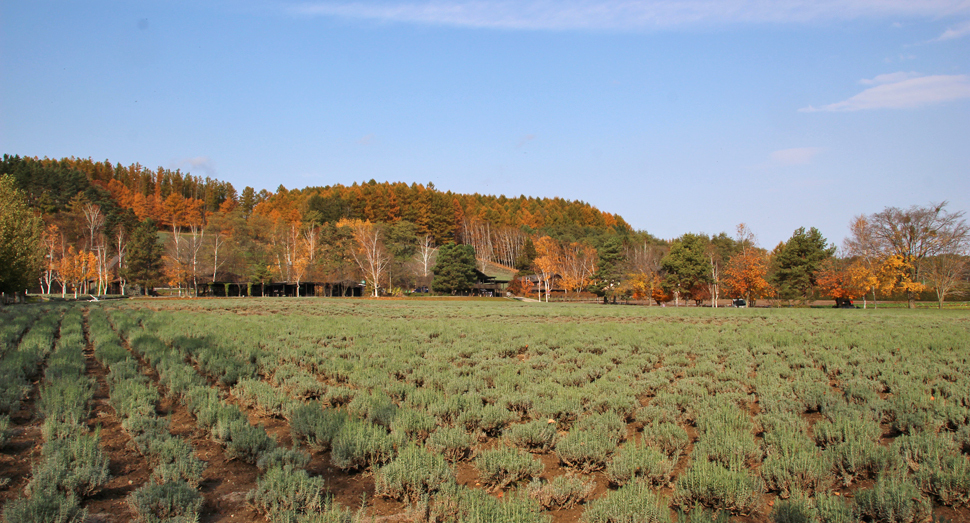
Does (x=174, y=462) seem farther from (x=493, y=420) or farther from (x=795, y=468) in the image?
(x=795, y=468)

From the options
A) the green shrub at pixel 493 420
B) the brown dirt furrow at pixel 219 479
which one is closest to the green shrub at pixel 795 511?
the green shrub at pixel 493 420

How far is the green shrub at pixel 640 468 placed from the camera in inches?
222

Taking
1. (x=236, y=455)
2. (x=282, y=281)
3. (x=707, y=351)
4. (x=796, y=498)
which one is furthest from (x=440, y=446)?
(x=282, y=281)

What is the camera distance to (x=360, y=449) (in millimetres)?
6219

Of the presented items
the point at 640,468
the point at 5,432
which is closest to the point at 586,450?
the point at 640,468

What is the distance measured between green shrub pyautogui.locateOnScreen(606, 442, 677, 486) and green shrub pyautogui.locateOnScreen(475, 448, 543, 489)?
812 mm

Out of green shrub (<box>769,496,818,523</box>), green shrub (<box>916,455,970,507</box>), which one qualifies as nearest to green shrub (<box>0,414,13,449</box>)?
green shrub (<box>769,496,818,523</box>)

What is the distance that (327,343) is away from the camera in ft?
54.9

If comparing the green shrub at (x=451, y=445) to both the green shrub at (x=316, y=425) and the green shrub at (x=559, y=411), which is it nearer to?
the green shrub at (x=316, y=425)

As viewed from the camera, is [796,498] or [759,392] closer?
[796,498]

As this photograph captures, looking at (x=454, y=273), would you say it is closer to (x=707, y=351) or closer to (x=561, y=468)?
(x=707, y=351)

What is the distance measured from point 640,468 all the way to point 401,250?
9428 cm

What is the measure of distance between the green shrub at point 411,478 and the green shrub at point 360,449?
1.89 feet

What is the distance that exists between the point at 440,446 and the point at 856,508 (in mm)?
4272
